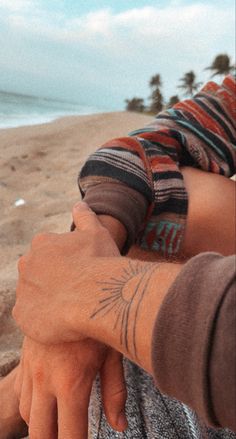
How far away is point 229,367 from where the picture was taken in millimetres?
451

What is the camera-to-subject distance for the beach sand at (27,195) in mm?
1416

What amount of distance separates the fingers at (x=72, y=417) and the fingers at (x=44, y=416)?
0.02m

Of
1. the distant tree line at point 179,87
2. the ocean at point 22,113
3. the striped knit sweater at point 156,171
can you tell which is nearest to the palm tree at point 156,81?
the distant tree line at point 179,87

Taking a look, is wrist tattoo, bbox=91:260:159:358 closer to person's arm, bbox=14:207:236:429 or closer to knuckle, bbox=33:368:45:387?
person's arm, bbox=14:207:236:429

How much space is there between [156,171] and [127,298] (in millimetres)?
548

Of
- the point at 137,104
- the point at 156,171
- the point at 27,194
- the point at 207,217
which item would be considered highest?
the point at 156,171

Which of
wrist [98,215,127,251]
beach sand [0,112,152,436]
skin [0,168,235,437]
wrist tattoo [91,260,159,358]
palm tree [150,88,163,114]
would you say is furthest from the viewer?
palm tree [150,88,163,114]

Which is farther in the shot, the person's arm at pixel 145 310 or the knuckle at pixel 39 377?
the knuckle at pixel 39 377

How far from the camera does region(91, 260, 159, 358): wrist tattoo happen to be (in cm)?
58

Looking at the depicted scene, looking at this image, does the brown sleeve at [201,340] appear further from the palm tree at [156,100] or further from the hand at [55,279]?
the palm tree at [156,100]

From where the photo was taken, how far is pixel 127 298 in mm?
605

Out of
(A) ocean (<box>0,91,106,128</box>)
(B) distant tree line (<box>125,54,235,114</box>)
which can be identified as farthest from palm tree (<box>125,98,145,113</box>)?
(A) ocean (<box>0,91,106,128</box>)

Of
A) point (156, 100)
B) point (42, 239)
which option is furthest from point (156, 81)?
point (42, 239)

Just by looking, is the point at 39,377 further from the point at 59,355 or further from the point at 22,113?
the point at 22,113
